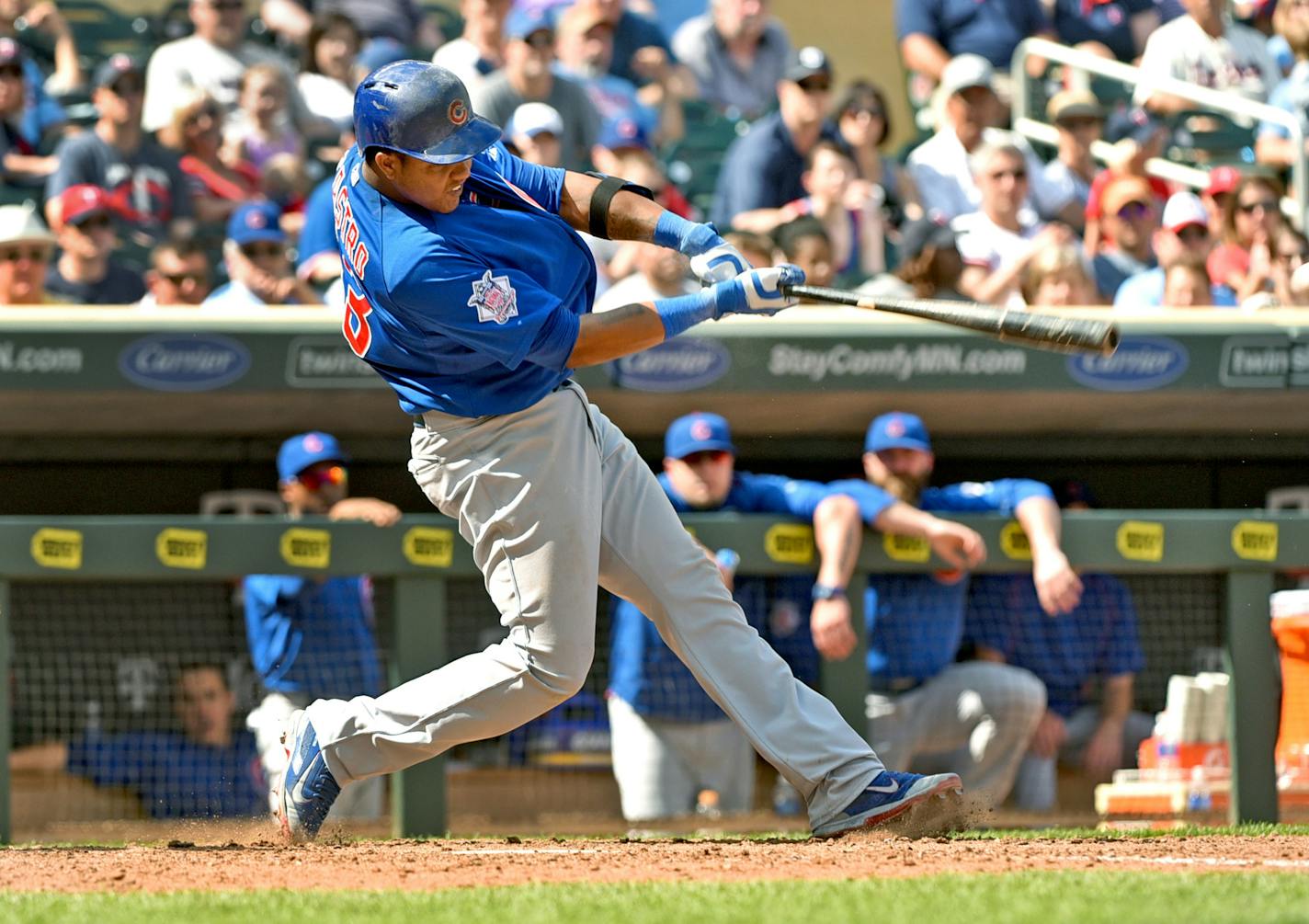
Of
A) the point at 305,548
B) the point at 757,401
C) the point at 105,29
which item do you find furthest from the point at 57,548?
the point at 105,29

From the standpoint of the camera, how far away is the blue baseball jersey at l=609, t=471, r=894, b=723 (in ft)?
18.0

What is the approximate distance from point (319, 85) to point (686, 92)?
2117 mm

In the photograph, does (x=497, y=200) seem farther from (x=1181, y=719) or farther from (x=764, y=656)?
(x=1181, y=719)

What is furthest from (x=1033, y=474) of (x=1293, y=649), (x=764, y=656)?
(x=764, y=656)

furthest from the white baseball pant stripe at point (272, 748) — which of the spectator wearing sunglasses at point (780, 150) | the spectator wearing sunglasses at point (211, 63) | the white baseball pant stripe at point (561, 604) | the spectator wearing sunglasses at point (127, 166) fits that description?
the spectator wearing sunglasses at point (211, 63)

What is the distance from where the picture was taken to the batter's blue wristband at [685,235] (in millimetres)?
4266

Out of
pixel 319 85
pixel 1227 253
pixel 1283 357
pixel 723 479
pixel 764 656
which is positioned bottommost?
pixel 764 656

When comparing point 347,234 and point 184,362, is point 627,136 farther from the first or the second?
point 347,234

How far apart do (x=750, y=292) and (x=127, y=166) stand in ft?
16.6

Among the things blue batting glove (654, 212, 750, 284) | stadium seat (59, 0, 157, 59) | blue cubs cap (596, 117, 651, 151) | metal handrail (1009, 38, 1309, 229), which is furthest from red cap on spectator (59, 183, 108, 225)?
metal handrail (1009, 38, 1309, 229)

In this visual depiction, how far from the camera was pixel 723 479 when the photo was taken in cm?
580

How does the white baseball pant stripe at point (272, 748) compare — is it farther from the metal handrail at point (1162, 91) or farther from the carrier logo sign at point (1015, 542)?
the metal handrail at point (1162, 91)

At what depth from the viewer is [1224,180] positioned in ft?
26.8

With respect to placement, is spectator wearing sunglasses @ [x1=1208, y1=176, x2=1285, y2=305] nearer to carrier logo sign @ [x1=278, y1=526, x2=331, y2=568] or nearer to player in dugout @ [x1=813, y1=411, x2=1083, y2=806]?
player in dugout @ [x1=813, y1=411, x2=1083, y2=806]
